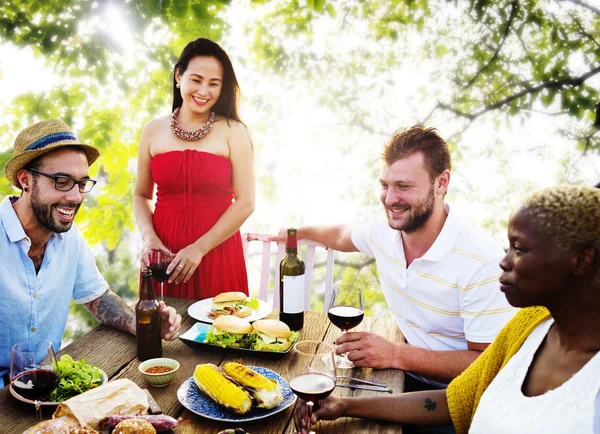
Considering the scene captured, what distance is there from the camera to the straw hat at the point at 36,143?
1.84 m

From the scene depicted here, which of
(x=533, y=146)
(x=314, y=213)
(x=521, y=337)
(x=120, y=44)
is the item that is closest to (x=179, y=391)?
(x=521, y=337)

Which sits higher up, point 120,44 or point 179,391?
point 120,44

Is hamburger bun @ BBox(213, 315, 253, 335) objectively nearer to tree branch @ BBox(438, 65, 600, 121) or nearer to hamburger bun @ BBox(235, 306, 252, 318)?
hamburger bun @ BBox(235, 306, 252, 318)

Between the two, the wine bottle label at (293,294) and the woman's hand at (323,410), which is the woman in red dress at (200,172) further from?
the woman's hand at (323,410)

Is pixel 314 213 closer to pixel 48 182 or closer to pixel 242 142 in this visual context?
pixel 242 142

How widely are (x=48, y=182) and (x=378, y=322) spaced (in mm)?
1483

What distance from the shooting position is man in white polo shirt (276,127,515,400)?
178 cm

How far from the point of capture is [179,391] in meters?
1.43

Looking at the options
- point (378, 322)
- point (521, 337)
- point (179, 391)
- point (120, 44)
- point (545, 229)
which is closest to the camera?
point (545, 229)

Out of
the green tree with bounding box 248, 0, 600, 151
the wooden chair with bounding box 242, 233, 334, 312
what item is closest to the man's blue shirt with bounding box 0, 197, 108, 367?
the wooden chair with bounding box 242, 233, 334, 312

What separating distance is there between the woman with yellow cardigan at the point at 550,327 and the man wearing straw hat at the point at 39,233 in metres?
1.14

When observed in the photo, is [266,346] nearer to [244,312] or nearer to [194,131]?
[244,312]

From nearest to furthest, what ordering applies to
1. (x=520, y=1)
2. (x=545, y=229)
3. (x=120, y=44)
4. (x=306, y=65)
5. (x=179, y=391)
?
(x=545, y=229)
(x=179, y=391)
(x=120, y=44)
(x=520, y=1)
(x=306, y=65)

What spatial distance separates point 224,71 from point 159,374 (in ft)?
5.84
